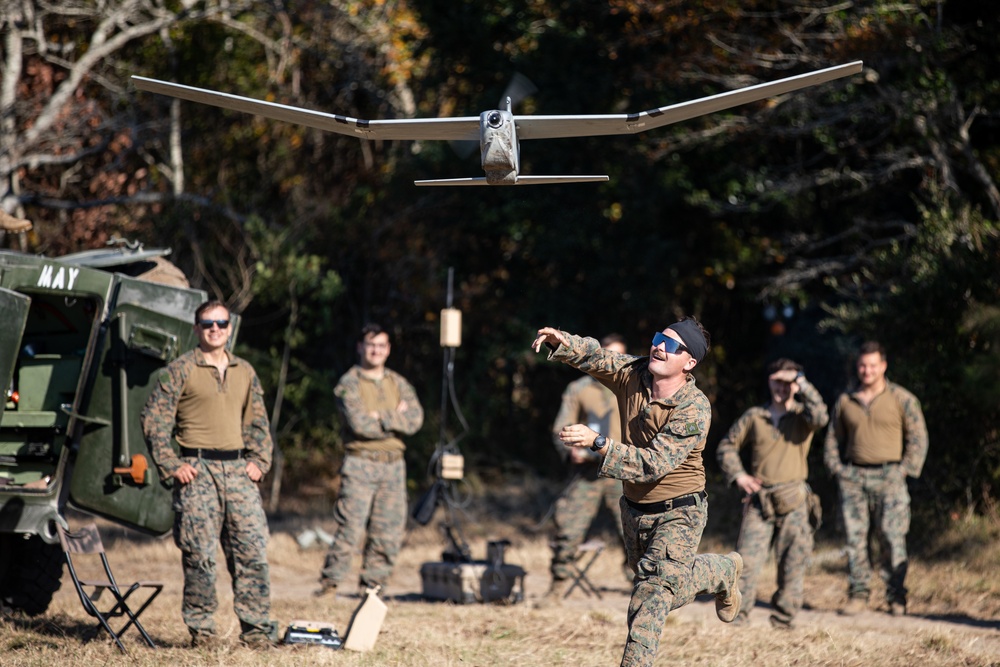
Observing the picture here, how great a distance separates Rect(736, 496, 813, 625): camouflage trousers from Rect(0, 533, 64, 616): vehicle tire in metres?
4.64

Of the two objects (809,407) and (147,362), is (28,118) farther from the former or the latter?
(809,407)

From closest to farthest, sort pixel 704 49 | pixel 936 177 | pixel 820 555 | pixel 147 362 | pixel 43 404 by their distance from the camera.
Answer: pixel 147 362, pixel 43 404, pixel 820 555, pixel 936 177, pixel 704 49

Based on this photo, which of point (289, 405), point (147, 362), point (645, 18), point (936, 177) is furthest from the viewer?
point (289, 405)

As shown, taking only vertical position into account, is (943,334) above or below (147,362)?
above

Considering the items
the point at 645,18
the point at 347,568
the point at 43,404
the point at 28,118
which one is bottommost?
the point at 347,568

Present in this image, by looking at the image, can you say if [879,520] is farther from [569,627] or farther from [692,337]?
[692,337]

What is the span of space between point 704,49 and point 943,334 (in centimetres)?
443

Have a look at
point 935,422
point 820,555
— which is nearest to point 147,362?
point 820,555

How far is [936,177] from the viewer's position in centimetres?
1241

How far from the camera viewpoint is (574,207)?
15.1 metres

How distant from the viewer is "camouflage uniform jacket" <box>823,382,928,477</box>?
8.77 metres

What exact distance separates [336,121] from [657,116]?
1.60 m

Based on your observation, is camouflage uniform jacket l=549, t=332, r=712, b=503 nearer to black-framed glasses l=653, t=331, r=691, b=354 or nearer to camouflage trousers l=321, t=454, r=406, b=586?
black-framed glasses l=653, t=331, r=691, b=354

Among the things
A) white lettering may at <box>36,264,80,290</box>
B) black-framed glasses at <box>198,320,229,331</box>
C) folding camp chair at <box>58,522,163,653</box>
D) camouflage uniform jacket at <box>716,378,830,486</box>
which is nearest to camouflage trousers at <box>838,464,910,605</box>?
camouflage uniform jacket at <box>716,378,830,486</box>
